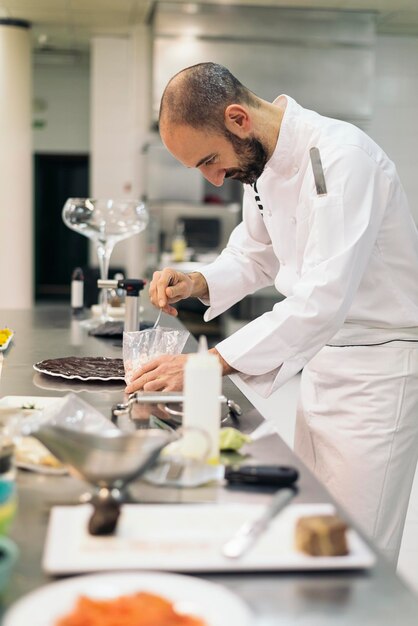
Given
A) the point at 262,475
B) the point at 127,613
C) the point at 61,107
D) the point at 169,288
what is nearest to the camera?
the point at 127,613

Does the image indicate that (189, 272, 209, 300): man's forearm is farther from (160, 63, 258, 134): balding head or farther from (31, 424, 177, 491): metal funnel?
(31, 424, 177, 491): metal funnel

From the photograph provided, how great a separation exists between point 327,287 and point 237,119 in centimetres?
43

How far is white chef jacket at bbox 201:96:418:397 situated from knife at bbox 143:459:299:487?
1.67ft

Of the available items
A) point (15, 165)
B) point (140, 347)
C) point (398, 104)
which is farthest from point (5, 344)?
point (398, 104)

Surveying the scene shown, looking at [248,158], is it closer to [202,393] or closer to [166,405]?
[166,405]

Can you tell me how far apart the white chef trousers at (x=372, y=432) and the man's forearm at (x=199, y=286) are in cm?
48

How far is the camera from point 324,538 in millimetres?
962

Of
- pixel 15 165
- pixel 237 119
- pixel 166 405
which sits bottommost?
pixel 166 405

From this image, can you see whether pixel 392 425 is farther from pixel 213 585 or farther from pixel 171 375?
pixel 213 585

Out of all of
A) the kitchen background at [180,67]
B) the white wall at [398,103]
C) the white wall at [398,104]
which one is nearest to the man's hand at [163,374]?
the kitchen background at [180,67]

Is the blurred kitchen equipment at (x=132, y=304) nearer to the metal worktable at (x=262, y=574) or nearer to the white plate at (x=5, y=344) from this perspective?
the white plate at (x=5, y=344)

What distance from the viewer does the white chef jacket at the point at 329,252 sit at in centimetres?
174

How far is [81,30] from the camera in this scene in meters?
8.45

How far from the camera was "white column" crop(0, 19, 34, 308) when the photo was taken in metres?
8.07
